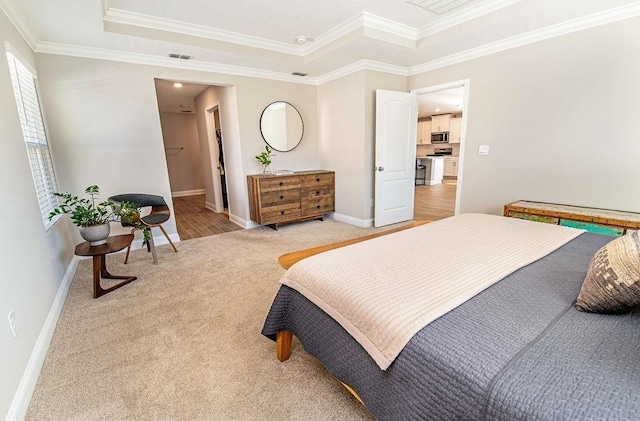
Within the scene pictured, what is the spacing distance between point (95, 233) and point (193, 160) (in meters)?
5.71

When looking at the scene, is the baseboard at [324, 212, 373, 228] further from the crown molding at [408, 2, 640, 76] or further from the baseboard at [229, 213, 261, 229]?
the crown molding at [408, 2, 640, 76]

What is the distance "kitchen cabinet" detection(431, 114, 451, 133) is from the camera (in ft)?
30.7

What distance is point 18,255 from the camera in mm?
1665

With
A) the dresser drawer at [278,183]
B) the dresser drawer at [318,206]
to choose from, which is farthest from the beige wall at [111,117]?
the dresser drawer at [318,206]

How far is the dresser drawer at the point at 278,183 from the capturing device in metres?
4.03

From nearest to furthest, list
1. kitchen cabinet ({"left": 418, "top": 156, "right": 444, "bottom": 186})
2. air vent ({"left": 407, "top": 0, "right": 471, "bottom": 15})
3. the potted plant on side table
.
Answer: air vent ({"left": 407, "top": 0, "right": 471, "bottom": 15}) → the potted plant on side table → kitchen cabinet ({"left": 418, "top": 156, "right": 444, "bottom": 186})

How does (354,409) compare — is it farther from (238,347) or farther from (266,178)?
(266,178)

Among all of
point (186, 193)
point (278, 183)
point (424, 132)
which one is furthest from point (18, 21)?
point (424, 132)

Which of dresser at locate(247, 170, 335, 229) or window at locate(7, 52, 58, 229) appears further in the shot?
dresser at locate(247, 170, 335, 229)

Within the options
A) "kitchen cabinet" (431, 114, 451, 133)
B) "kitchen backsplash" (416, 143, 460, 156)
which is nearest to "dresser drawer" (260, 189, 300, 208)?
"kitchen cabinet" (431, 114, 451, 133)

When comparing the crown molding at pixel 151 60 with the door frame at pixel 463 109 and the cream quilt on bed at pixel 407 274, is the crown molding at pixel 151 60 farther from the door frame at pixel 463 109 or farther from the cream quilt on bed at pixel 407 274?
the cream quilt on bed at pixel 407 274

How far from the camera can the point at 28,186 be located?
2.09 m

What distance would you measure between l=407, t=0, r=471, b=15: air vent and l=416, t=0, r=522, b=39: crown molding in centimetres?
14

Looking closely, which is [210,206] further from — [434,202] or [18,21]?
[434,202]
